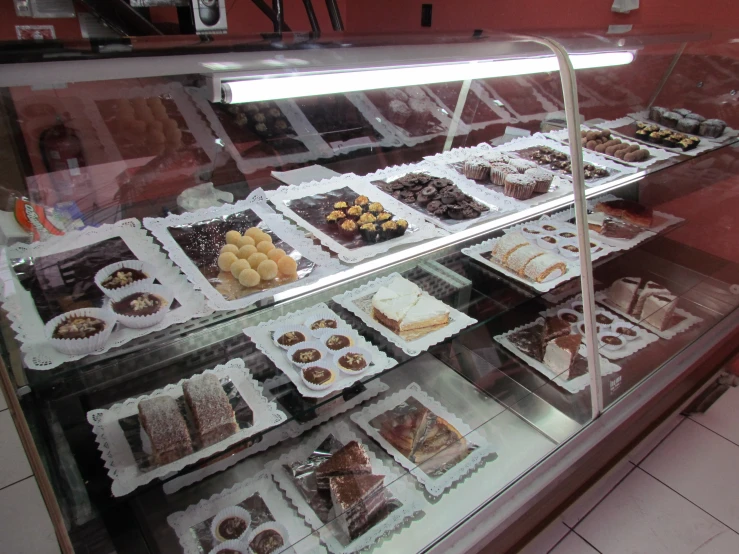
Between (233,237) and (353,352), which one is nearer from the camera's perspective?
(233,237)

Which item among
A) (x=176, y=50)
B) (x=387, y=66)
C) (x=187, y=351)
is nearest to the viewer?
(x=176, y=50)

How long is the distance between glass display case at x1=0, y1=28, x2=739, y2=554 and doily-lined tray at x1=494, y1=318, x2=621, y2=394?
15 mm

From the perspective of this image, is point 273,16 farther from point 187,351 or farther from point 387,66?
point 187,351

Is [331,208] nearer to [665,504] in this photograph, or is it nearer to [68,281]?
[68,281]

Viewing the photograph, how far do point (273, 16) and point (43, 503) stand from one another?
6.75 feet

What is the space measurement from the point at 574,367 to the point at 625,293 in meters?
0.90

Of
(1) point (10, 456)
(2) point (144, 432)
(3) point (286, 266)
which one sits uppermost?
(3) point (286, 266)

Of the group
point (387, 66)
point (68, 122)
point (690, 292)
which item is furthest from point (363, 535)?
point (690, 292)

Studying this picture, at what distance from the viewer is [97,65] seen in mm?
1126

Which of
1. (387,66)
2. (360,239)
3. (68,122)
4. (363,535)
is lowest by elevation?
(363,535)

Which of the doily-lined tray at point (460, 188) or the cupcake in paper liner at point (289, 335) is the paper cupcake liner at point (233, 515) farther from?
the doily-lined tray at point (460, 188)

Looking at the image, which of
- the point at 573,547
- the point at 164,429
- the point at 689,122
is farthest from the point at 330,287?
the point at 689,122

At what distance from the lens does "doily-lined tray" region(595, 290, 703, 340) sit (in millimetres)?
3021

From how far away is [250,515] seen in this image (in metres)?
1.87
